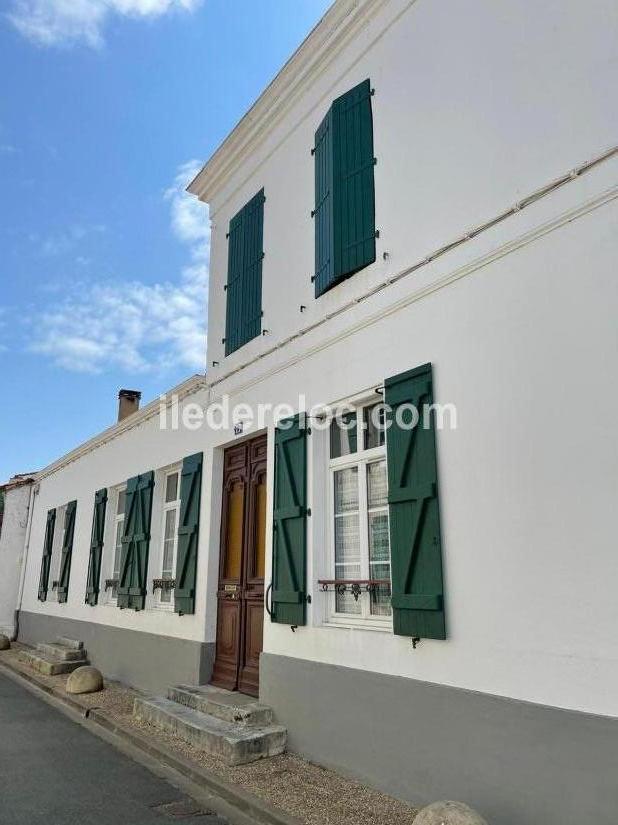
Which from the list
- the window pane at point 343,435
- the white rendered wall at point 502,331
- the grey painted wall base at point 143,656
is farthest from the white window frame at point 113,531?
the window pane at point 343,435

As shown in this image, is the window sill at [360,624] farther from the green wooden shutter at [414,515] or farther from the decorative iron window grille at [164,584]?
the decorative iron window grille at [164,584]

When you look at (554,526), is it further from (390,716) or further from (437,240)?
(437,240)

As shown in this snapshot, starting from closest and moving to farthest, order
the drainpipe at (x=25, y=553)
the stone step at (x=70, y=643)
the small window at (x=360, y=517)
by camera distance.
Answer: the small window at (x=360, y=517) < the stone step at (x=70, y=643) < the drainpipe at (x=25, y=553)

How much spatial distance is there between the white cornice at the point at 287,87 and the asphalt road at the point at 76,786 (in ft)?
21.1

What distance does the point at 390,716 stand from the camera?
13.7 feet

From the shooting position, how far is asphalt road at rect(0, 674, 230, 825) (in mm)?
3938


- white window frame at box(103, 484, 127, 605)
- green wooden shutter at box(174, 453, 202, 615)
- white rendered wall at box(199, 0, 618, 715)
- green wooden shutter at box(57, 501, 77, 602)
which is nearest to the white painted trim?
white rendered wall at box(199, 0, 618, 715)

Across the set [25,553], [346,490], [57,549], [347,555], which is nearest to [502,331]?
[346,490]

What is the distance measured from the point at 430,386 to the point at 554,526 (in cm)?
131

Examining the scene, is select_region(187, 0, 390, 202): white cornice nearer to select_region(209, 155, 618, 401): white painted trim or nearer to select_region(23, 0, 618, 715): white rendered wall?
select_region(23, 0, 618, 715): white rendered wall

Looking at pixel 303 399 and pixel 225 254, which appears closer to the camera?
pixel 303 399

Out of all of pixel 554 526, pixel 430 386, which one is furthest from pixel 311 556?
pixel 554 526

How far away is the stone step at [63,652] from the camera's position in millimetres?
9516

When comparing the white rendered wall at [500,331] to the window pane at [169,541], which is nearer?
the white rendered wall at [500,331]
